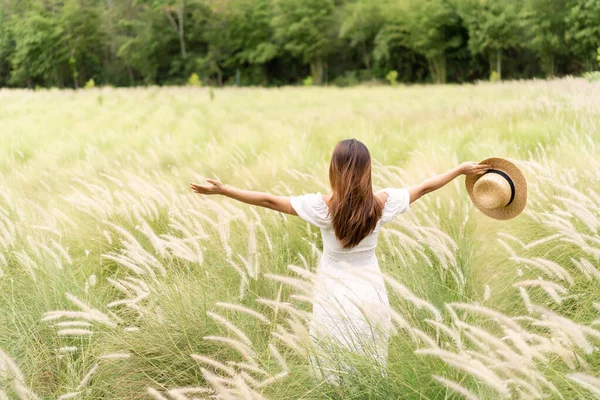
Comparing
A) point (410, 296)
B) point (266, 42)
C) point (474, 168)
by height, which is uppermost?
point (266, 42)

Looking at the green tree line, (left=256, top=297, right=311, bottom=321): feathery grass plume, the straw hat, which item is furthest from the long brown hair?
the green tree line

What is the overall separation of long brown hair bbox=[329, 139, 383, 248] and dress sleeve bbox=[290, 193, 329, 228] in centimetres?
4

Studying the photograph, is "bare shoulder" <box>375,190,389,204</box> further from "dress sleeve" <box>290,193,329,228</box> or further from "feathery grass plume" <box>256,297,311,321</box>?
"feathery grass plume" <box>256,297,311,321</box>

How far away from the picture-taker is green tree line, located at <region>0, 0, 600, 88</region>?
4025 centimetres

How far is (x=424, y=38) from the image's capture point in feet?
134

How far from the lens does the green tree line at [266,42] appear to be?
132 ft

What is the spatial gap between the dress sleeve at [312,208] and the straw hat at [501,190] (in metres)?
0.78

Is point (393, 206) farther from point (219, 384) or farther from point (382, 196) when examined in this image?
point (219, 384)

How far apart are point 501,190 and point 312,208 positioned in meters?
0.91

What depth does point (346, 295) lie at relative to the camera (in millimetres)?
2320

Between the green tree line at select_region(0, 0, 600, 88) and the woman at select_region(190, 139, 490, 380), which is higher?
the green tree line at select_region(0, 0, 600, 88)

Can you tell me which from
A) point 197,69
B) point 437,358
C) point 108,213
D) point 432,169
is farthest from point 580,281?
point 197,69

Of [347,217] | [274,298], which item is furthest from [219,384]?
[274,298]

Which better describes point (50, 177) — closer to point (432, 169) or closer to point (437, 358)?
point (432, 169)
